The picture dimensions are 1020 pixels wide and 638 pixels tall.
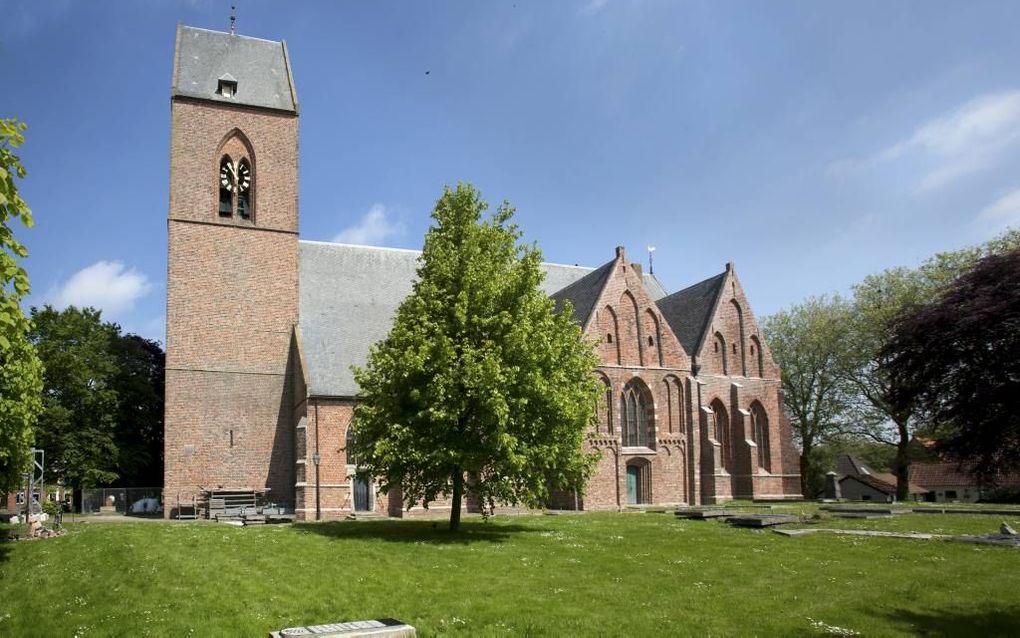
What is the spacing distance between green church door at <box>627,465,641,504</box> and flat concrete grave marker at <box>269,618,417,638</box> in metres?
30.9

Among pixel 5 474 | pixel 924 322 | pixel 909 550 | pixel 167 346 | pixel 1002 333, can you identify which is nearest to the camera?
pixel 1002 333

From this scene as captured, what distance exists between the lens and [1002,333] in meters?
17.2

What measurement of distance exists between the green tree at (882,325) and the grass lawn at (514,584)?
27.8 m

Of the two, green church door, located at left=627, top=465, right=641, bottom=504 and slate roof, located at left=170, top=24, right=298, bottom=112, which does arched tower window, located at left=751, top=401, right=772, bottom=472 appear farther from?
slate roof, located at left=170, top=24, right=298, bottom=112

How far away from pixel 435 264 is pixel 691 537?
10.4 metres

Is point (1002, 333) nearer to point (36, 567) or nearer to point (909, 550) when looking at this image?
point (909, 550)

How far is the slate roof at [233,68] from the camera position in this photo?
3903 centimetres

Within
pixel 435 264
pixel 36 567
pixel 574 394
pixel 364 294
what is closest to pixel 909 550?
pixel 574 394

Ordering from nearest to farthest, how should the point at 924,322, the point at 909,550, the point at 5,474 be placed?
the point at 909,550 < the point at 924,322 < the point at 5,474

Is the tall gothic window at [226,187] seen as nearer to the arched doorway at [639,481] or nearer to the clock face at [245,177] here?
the clock face at [245,177]

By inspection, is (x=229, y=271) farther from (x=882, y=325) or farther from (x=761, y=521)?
(x=882, y=325)

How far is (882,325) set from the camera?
151 ft

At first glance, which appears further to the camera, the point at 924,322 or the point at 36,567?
the point at 924,322

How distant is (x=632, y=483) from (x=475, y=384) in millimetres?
21422
